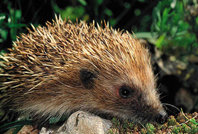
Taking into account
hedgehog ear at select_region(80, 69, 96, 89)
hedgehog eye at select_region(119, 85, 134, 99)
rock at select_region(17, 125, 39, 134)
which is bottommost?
rock at select_region(17, 125, 39, 134)

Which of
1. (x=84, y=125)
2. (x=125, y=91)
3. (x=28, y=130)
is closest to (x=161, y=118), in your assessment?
(x=125, y=91)

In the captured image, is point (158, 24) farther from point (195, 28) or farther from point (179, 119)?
point (179, 119)

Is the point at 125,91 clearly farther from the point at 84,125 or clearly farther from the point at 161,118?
the point at 84,125

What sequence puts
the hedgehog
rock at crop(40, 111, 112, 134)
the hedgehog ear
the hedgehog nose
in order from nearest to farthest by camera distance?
rock at crop(40, 111, 112, 134) → the hedgehog nose → the hedgehog → the hedgehog ear

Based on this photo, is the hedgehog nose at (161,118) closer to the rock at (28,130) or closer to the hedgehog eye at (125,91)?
the hedgehog eye at (125,91)

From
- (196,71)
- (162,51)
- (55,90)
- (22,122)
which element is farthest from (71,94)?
(196,71)

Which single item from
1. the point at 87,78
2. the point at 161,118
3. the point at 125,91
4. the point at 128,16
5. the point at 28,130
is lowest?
the point at 161,118

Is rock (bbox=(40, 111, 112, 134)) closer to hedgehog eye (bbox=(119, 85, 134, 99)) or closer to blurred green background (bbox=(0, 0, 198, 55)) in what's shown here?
hedgehog eye (bbox=(119, 85, 134, 99))

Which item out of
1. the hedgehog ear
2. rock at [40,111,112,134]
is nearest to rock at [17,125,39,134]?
rock at [40,111,112,134]
